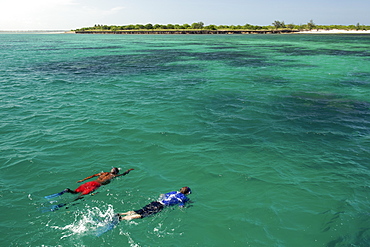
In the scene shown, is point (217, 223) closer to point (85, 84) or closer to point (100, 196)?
point (100, 196)

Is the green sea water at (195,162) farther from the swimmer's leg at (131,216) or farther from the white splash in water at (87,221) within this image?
the swimmer's leg at (131,216)

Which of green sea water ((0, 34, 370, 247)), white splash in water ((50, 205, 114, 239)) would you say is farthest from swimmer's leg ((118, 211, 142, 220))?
white splash in water ((50, 205, 114, 239))

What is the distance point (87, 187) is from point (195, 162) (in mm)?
5235

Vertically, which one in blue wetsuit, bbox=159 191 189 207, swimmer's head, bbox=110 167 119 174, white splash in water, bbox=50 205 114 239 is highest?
swimmer's head, bbox=110 167 119 174

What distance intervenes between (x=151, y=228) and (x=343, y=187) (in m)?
8.45

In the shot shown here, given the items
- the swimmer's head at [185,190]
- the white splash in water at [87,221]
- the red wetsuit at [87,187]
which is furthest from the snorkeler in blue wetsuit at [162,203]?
the red wetsuit at [87,187]

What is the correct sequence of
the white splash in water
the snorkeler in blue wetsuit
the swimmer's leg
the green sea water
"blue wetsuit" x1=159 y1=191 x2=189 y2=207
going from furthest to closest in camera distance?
"blue wetsuit" x1=159 y1=191 x2=189 y2=207
the snorkeler in blue wetsuit
the swimmer's leg
the green sea water
the white splash in water

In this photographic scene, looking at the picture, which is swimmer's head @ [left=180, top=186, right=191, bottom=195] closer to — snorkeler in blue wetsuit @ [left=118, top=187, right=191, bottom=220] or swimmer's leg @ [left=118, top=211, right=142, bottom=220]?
snorkeler in blue wetsuit @ [left=118, top=187, right=191, bottom=220]

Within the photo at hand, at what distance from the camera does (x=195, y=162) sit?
42.4 ft

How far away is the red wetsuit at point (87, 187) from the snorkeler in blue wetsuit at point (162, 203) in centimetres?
214

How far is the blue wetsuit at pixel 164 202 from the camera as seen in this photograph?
9.28m

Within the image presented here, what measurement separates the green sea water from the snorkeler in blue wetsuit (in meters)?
0.26

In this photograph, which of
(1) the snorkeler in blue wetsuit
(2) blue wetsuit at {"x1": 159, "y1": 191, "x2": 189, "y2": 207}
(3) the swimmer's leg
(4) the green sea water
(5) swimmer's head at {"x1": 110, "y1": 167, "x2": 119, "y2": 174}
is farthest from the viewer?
(5) swimmer's head at {"x1": 110, "y1": 167, "x2": 119, "y2": 174}

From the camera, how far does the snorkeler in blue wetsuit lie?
9109 mm
